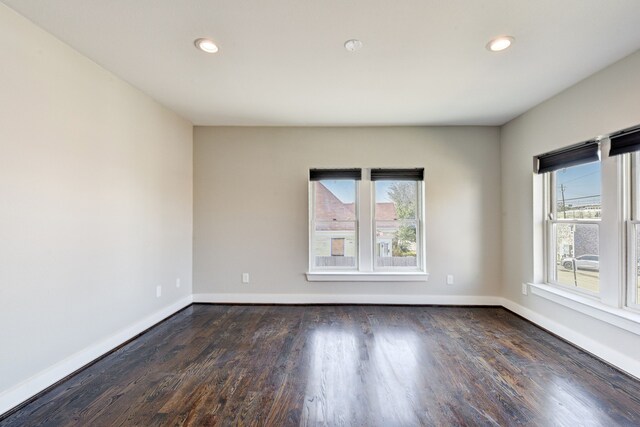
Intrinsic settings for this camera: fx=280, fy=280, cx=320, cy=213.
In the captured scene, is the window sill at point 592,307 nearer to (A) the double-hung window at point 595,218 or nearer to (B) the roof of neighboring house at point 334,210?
(A) the double-hung window at point 595,218

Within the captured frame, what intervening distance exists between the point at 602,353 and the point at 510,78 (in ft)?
8.28

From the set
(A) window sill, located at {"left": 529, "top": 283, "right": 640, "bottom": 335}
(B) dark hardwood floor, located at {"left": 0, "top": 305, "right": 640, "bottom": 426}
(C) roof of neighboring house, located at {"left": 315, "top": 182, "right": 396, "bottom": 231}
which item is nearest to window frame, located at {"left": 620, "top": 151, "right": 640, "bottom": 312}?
(A) window sill, located at {"left": 529, "top": 283, "right": 640, "bottom": 335}

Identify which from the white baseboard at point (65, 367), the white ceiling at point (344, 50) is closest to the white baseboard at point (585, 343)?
the white ceiling at point (344, 50)

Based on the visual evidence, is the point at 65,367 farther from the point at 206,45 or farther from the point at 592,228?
the point at 592,228

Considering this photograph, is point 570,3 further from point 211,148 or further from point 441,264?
point 211,148

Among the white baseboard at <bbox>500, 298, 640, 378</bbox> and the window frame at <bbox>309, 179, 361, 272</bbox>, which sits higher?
the window frame at <bbox>309, 179, 361, 272</bbox>

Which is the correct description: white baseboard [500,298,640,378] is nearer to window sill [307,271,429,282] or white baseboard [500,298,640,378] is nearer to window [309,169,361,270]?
window sill [307,271,429,282]

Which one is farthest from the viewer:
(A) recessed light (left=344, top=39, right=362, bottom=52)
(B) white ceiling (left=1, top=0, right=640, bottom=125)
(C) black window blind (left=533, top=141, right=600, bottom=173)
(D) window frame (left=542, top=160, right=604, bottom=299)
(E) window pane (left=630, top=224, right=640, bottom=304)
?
(D) window frame (left=542, top=160, right=604, bottom=299)

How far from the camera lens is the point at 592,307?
2477mm

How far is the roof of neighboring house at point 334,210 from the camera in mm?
3990

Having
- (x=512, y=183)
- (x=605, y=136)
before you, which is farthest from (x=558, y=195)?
(x=605, y=136)

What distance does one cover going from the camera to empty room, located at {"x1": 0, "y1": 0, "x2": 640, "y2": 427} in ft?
5.92

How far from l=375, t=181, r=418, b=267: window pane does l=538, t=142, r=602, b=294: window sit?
1.49m

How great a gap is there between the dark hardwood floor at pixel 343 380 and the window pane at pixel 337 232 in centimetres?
103
